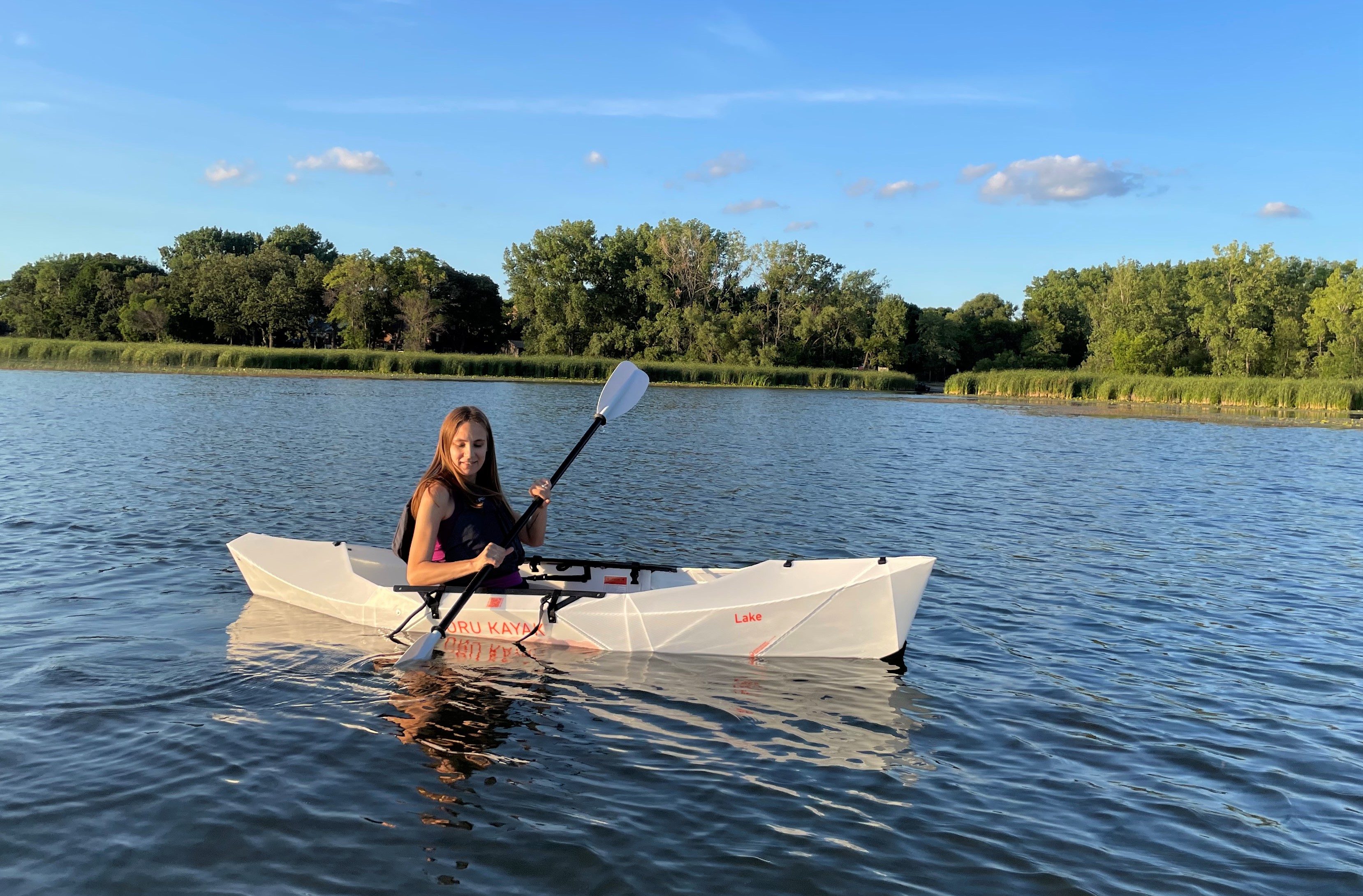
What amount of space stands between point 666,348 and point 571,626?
210 feet

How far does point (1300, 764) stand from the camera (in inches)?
194

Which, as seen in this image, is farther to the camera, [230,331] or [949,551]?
[230,331]

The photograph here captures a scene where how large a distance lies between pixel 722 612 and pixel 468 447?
6.21 ft

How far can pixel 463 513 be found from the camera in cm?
611

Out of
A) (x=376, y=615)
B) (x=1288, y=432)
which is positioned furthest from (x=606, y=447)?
(x=1288, y=432)

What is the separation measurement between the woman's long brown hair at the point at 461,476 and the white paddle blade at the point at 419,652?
0.81m

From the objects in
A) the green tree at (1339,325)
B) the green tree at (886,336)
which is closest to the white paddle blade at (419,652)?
the green tree at (1339,325)

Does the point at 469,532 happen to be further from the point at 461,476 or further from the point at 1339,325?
the point at 1339,325

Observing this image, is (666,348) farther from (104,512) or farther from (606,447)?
(104,512)

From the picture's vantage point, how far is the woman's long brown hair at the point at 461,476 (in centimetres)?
580

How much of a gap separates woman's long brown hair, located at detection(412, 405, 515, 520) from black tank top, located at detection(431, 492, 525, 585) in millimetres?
50

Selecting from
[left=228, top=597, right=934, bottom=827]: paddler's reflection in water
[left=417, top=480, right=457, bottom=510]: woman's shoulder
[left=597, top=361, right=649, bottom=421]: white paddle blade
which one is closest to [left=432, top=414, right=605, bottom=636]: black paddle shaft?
[left=228, top=597, right=934, bottom=827]: paddler's reflection in water

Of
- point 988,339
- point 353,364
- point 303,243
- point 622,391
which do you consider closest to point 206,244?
point 303,243

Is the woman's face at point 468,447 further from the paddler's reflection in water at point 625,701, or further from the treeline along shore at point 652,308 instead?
the treeline along shore at point 652,308
